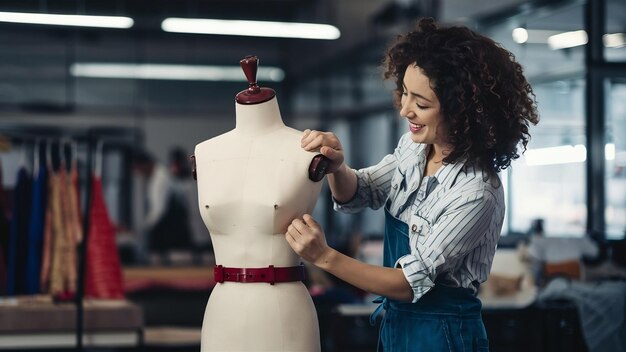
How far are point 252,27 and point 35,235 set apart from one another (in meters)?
5.86

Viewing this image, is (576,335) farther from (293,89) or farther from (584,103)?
(293,89)

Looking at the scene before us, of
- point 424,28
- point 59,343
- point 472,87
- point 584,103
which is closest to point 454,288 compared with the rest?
point 472,87

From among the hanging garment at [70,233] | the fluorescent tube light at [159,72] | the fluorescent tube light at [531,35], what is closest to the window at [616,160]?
the fluorescent tube light at [531,35]

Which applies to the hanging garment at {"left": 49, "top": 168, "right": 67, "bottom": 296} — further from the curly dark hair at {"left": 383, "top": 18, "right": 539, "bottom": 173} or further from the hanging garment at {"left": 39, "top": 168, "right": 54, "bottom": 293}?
the curly dark hair at {"left": 383, "top": 18, "right": 539, "bottom": 173}

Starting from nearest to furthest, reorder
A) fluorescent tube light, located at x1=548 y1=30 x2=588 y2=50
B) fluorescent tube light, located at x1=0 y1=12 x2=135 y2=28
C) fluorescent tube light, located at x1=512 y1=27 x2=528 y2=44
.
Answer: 1. fluorescent tube light, located at x1=548 y1=30 x2=588 y2=50
2. fluorescent tube light, located at x1=512 y1=27 x2=528 y2=44
3. fluorescent tube light, located at x1=0 y1=12 x2=135 y2=28

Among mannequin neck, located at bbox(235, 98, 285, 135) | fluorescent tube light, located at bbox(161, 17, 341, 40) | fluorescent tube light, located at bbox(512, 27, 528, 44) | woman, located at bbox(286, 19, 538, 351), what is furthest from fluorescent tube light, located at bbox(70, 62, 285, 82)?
woman, located at bbox(286, 19, 538, 351)

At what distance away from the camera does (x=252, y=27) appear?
980 centimetres

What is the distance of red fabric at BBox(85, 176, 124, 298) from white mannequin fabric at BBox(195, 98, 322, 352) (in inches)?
85.4

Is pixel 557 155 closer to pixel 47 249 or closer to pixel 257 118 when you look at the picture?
pixel 47 249

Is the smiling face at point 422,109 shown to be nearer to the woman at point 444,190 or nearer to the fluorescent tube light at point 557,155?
the woman at point 444,190

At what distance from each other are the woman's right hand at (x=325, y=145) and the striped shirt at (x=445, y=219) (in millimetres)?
246

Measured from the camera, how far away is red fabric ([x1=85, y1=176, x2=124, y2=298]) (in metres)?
4.49

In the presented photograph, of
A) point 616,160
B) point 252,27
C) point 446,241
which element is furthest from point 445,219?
point 252,27

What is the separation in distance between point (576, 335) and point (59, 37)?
31.1ft
